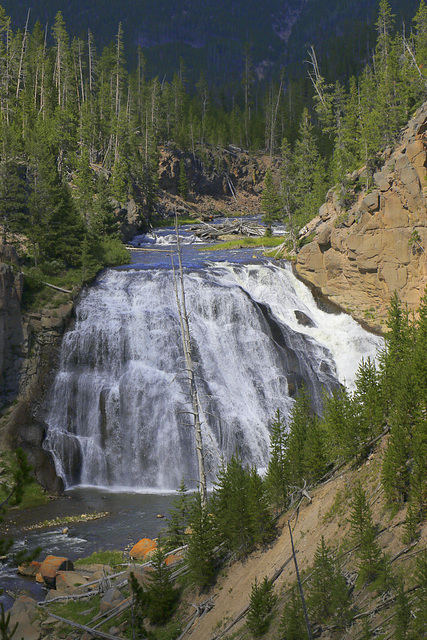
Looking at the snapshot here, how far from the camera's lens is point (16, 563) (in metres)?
7.35

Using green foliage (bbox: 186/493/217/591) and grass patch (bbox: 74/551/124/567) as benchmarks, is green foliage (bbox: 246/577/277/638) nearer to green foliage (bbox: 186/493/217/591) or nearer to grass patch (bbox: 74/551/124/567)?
green foliage (bbox: 186/493/217/591)

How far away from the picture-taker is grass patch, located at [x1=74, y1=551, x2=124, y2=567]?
48.3 ft

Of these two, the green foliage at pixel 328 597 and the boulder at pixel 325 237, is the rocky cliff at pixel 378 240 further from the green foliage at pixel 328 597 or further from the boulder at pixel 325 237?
the green foliage at pixel 328 597

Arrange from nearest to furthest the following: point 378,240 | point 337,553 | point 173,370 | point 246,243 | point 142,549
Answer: point 337,553
point 142,549
point 173,370
point 378,240
point 246,243

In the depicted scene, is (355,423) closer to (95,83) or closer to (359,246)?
(359,246)

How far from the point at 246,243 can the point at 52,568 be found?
39085mm

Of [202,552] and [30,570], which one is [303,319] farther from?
[202,552]

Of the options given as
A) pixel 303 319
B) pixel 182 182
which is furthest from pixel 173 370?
pixel 182 182

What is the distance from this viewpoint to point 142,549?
49.1 ft

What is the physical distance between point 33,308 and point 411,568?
2378 centimetres

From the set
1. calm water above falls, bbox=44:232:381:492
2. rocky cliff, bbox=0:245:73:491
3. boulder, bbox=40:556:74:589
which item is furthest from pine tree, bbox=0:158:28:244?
boulder, bbox=40:556:74:589

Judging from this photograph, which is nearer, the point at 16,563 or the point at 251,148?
the point at 16,563

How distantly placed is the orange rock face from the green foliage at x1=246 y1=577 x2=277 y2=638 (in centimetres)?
696

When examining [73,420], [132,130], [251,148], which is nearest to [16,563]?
[73,420]
